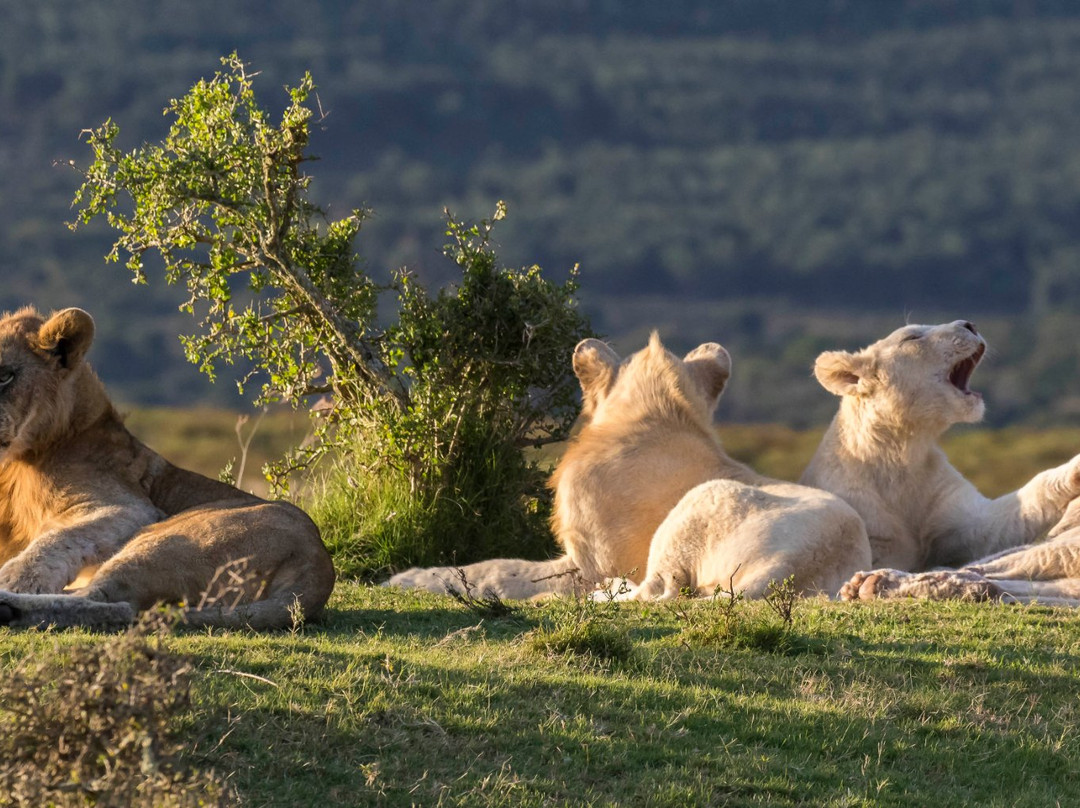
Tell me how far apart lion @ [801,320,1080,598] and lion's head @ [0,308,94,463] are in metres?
5.14

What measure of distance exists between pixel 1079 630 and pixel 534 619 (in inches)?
119

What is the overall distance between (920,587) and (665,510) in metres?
2.01

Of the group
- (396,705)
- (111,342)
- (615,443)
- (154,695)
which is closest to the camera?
(154,695)

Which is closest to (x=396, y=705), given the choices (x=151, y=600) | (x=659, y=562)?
(x=151, y=600)

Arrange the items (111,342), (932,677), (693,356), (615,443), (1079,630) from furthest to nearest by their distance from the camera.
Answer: (111,342) < (693,356) < (615,443) < (1079,630) < (932,677)

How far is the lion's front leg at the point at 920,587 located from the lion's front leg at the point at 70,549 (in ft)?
14.1

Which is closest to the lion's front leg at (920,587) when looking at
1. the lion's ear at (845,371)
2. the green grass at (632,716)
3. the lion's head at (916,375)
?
the green grass at (632,716)

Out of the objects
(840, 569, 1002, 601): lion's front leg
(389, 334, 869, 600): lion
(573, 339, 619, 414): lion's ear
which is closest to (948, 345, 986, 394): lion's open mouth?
(389, 334, 869, 600): lion

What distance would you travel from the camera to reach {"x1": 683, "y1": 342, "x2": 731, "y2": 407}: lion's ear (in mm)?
11953

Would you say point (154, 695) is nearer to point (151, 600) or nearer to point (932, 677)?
point (151, 600)

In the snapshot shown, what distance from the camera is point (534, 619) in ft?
30.2

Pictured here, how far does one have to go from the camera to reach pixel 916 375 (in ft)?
37.5

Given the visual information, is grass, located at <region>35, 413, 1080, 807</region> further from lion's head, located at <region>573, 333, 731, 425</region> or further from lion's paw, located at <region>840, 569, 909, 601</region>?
lion's head, located at <region>573, 333, 731, 425</region>

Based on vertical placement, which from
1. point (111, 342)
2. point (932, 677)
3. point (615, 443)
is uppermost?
point (111, 342)
